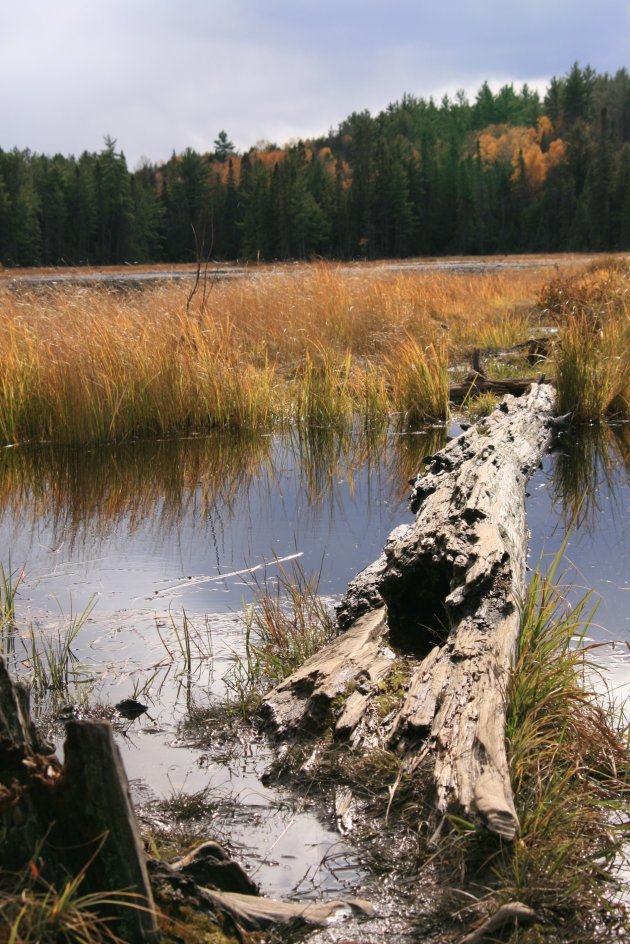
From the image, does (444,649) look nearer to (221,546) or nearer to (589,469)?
(221,546)

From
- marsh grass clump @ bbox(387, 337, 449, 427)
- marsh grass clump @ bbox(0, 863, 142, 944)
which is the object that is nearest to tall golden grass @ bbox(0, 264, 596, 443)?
marsh grass clump @ bbox(387, 337, 449, 427)

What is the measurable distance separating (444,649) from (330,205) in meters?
73.2

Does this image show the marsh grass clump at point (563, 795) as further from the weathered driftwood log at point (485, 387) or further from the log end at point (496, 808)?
the weathered driftwood log at point (485, 387)

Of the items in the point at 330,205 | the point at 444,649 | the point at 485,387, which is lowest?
the point at 444,649

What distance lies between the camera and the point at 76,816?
1.56 m

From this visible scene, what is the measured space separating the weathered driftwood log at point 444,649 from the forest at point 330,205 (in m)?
58.4

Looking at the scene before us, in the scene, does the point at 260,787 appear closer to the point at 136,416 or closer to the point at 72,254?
the point at 136,416

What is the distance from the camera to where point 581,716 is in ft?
8.47

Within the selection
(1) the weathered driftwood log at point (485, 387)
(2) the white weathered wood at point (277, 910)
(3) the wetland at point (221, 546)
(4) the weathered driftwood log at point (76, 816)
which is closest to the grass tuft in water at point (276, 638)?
(3) the wetland at point (221, 546)

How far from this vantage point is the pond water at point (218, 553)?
8.14 ft

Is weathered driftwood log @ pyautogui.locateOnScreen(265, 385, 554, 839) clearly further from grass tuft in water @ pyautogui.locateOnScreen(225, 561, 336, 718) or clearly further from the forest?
the forest

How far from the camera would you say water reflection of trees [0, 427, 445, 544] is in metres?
5.43

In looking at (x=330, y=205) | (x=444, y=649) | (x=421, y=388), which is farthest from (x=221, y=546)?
(x=330, y=205)

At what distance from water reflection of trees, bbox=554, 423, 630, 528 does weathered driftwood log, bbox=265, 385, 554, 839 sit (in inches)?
42.9
